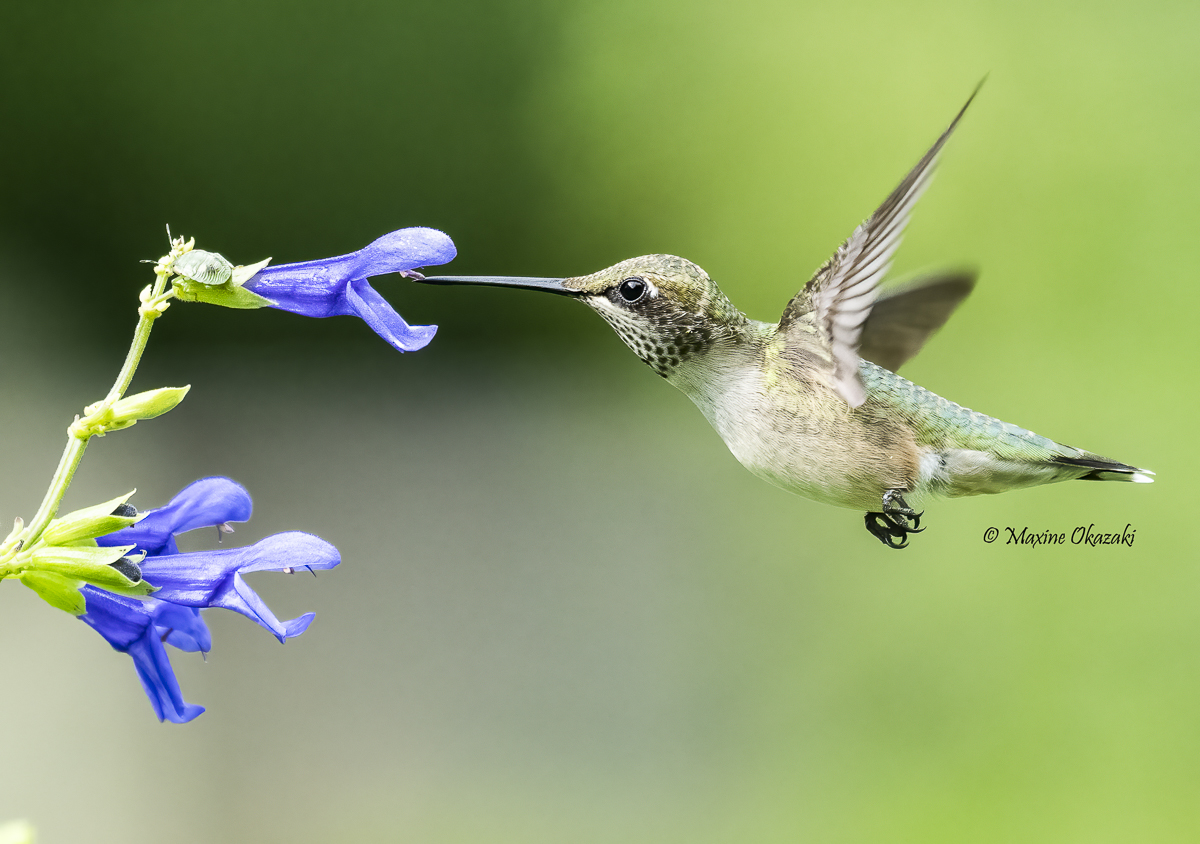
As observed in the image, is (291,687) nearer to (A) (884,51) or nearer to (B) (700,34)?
(B) (700,34)

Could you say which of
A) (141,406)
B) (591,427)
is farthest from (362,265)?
(591,427)

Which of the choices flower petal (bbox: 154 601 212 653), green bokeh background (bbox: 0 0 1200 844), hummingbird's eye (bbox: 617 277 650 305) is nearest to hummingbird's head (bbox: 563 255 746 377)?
hummingbird's eye (bbox: 617 277 650 305)

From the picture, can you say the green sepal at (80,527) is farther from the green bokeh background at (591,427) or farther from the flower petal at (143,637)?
the green bokeh background at (591,427)

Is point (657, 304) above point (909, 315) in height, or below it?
below

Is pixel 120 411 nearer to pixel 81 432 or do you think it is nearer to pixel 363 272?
pixel 81 432

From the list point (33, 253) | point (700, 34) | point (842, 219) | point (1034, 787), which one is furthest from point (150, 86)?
point (1034, 787)

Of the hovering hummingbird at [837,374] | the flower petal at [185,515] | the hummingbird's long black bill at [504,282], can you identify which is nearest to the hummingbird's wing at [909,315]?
the hovering hummingbird at [837,374]
